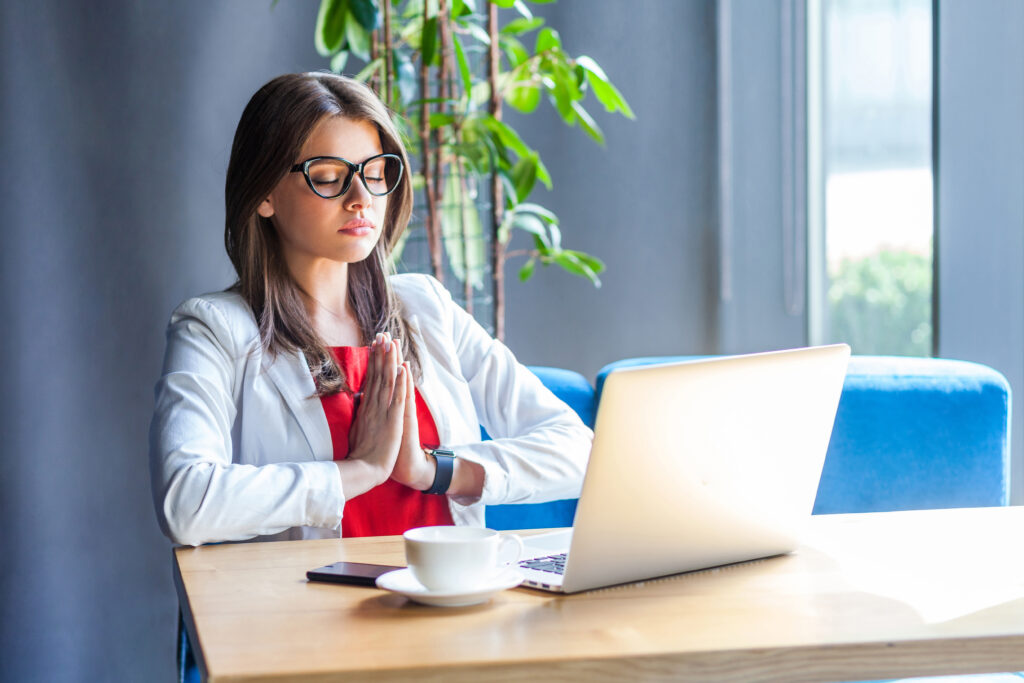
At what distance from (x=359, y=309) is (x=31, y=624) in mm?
1221

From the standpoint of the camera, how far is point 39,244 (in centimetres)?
230

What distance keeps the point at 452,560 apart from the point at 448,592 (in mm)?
29

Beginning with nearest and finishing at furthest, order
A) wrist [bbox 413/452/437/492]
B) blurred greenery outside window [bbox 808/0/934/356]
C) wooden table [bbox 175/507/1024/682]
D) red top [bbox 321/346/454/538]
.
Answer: wooden table [bbox 175/507/1024/682] → wrist [bbox 413/452/437/492] → red top [bbox 321/346/454/538] → blurred greenery outside window [bbox 808/0/934/356]

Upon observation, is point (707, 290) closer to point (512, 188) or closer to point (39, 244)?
point (512, 188)

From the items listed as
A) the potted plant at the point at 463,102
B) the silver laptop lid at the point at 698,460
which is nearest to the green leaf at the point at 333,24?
the potted plant at the point at 463,102

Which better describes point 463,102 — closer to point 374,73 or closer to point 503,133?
point 503,133

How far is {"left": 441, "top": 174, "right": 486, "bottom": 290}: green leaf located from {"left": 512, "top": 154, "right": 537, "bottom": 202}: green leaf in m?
0.15

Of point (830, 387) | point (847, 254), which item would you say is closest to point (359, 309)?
point (830, 387)

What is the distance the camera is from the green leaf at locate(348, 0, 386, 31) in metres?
2.29

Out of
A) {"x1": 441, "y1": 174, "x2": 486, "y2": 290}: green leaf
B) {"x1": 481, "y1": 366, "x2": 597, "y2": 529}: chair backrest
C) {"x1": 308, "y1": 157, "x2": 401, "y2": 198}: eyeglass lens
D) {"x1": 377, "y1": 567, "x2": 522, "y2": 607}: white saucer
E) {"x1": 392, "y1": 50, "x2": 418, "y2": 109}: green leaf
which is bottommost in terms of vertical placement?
{"x1": 481, "y1": 366, "x2": 597, "y2": 529}: chair backrest

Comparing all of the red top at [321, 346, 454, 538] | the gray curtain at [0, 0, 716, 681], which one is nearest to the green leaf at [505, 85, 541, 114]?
the gray curtain at [0, 0, 716, 681]

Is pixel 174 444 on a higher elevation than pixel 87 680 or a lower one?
higher

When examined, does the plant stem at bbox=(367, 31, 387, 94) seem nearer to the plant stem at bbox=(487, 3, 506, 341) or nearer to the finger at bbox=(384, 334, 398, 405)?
the plant stem at bbox=(487, 3, 506, 341)

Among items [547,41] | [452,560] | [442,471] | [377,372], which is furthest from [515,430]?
Answer: [547,41]
